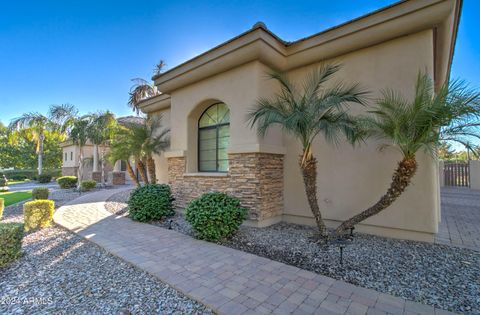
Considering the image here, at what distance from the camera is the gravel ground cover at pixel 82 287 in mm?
2887

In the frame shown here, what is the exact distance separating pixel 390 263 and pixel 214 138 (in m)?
6.50

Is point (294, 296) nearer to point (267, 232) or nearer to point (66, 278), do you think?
point (267, 232)

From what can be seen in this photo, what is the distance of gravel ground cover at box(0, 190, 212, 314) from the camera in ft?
9.47

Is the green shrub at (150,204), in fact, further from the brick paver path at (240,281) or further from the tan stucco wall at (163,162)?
the tan stucco wall at (163,162)

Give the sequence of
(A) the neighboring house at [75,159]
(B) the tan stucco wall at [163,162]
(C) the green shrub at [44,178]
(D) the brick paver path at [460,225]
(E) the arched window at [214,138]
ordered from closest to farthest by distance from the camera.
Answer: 1. (D) the brick paver path at [460,225]
2. (E) the arched window at [214,138]
3. (B) the tan stucco wall at [163,162]
4. (A) the neighboring house at [75,159]
5. (C) the green shrub at [44,178]

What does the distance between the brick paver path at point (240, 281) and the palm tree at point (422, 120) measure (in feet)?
7.77

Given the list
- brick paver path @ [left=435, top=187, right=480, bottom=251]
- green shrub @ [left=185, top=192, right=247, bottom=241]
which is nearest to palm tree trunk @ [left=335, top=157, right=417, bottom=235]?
brick paver path @ [left=435, top=187, right=480, bottom=251]

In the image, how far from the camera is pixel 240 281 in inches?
137

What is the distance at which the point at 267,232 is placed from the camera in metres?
6.12

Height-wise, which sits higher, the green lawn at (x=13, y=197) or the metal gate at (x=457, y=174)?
the metal gate at (x=457, y=174)

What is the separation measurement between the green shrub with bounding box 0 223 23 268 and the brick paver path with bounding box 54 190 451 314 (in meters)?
1.37

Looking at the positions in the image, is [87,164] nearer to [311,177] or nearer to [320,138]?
[320,138]

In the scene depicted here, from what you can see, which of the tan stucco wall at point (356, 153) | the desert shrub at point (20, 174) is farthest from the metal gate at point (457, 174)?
the desert shrub at point (20, 174)

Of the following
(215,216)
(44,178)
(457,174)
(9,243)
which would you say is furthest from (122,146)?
(44,178)
